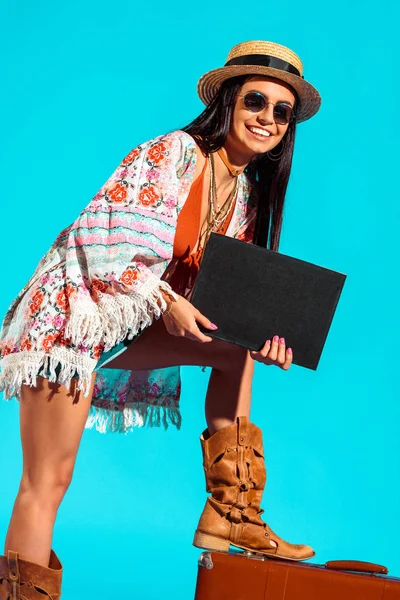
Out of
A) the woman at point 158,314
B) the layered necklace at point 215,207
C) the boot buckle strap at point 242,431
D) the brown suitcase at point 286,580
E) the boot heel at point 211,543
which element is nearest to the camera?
the brown suitcase at point 286,580

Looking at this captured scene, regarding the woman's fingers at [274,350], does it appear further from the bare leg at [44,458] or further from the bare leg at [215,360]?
the bare leg at [44,458]

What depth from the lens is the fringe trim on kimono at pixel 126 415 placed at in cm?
294

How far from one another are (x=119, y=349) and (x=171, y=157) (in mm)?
490

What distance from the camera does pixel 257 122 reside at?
2660mm

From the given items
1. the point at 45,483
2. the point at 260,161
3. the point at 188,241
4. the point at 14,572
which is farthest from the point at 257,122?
the point at 14,572

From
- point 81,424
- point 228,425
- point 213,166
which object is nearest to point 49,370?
point 81,424

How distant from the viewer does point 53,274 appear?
2.47 metres

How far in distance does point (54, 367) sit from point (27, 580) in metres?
0.48

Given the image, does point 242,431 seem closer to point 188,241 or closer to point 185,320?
point 185,320

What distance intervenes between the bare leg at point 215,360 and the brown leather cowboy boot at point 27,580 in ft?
1.96

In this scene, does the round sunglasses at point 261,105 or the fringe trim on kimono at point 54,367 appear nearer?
the fringe trim on kimono at point 54,367

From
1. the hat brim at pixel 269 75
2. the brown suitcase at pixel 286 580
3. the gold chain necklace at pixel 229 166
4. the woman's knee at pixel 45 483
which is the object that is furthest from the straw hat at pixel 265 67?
the brown suitcase at pixel 286 580

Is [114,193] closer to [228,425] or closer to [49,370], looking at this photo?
[49,370]

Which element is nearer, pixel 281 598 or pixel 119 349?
pixel 281 598
